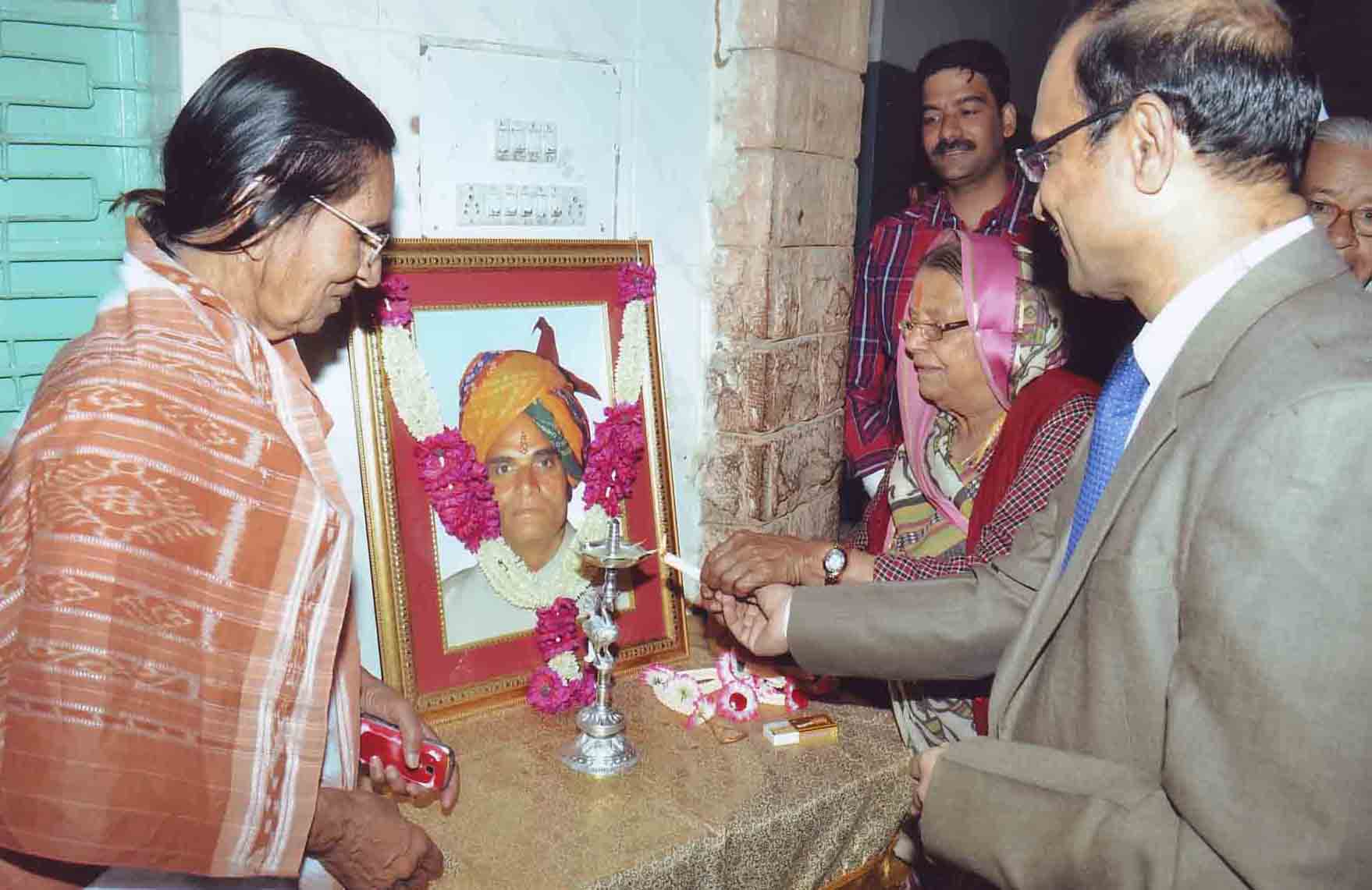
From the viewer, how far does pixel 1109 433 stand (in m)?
1.72

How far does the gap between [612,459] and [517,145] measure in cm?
82

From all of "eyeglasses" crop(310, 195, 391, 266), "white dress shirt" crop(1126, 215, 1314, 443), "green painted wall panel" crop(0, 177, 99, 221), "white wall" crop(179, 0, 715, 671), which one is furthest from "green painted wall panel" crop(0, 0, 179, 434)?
"white dress shirt" crop(1126, 215, 1314, 443)

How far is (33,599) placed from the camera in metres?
1.31

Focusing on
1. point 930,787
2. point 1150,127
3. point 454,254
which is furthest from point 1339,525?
point 454,254

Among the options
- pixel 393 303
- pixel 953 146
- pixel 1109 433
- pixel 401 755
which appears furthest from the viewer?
pixel 953 146

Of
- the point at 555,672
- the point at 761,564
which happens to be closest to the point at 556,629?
the point at 555,672

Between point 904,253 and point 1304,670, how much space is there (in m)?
2.90

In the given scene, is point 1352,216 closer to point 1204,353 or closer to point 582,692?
point 1204,353

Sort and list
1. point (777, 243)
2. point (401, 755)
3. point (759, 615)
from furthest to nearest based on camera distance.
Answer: point (777, 243) → point (759, 615) → point (401, 755)

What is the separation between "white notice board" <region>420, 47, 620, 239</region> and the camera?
2.36m

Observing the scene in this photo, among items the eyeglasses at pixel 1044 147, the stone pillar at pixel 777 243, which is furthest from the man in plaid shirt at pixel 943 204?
the eyeglasses at pixel 1044 147

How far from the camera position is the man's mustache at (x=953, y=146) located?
3992 millimetres

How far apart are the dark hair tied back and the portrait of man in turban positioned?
2.73ft

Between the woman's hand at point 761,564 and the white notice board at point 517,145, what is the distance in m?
0.93
